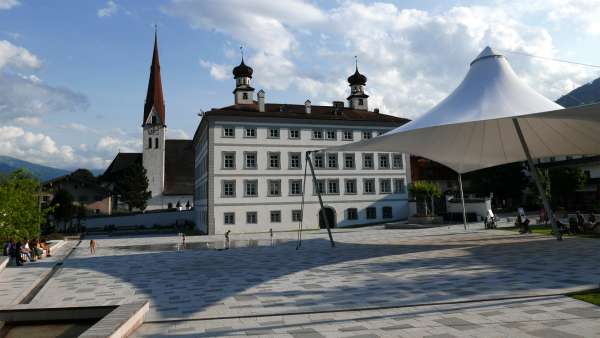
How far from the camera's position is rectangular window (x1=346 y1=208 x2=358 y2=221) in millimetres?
40625

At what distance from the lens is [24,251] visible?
20.4 metres

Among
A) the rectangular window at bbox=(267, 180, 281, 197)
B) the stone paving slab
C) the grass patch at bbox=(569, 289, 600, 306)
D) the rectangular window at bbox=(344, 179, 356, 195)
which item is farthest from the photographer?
the rectangular window at bbox=(344, 179, 356, 195)

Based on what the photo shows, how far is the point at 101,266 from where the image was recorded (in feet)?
57.3

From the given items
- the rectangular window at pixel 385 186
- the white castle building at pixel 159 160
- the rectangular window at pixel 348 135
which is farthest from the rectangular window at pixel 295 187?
the white castle building at pixel 159 160

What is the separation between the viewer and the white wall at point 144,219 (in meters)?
46.5

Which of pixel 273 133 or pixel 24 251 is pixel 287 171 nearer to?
pixel 273 133

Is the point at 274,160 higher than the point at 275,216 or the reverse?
higher

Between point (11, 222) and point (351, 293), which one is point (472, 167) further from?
point (11, 222)

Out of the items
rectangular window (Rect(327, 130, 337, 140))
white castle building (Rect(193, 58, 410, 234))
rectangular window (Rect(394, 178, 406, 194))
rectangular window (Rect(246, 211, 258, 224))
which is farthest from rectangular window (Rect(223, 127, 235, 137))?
rectangular window (Rect(394, 178, 406, 194))

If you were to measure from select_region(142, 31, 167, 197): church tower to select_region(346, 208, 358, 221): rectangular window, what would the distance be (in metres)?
35.0

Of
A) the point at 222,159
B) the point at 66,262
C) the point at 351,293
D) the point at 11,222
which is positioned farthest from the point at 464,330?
the point at 222,159

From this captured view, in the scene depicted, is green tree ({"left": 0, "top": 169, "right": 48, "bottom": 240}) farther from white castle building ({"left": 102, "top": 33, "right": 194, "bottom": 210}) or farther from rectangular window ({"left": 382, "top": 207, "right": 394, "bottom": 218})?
white castle building ({"left": 102, "top": 33, "right": 194, "bottom": 210})

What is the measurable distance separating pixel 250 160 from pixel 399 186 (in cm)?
1574

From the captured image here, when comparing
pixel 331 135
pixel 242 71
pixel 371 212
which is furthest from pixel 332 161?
pixel 242 71
